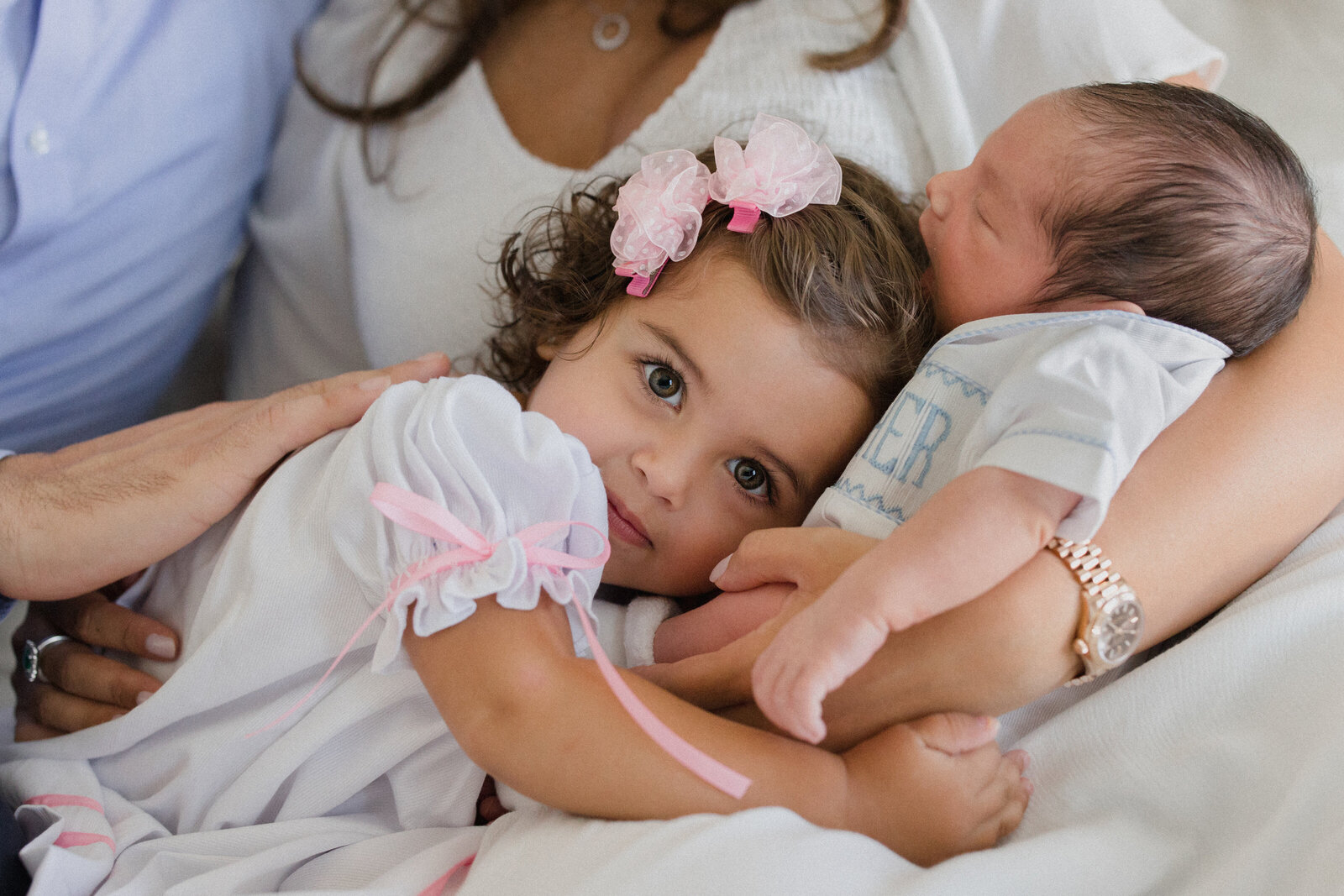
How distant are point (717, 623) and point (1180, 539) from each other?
465 mm

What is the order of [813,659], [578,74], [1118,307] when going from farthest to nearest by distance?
[578,74], [1118,307], [813,659]

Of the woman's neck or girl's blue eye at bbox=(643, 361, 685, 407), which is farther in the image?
the woman's neck

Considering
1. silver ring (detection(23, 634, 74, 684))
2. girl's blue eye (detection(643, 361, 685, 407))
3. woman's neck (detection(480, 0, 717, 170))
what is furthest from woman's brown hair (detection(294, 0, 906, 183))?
silver ring (detection(23, 634, 74, 684))

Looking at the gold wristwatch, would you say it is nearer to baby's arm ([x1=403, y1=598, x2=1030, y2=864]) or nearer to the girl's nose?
baby's arm ([x1=403, y1=598, x2=1030, y2=864])

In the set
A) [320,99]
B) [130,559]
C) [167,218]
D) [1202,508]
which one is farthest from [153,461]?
[1202,508]

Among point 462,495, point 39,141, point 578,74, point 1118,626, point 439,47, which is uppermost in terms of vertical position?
point 39,141

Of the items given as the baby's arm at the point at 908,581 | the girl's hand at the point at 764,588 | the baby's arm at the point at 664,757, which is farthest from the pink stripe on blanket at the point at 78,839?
the baby's arm at the point at 908,581

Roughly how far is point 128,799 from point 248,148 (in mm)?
1071

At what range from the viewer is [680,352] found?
1.15m

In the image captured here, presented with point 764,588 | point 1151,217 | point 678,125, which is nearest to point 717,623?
point 764,588

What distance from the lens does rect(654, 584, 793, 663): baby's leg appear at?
3.26 feet

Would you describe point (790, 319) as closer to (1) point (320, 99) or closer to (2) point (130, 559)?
(2) point (130, 559)

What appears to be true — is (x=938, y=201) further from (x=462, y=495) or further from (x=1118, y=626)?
(x=462, y=495)

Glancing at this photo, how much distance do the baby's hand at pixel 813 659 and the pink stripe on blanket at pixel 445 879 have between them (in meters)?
0.36
